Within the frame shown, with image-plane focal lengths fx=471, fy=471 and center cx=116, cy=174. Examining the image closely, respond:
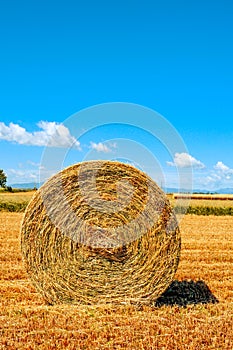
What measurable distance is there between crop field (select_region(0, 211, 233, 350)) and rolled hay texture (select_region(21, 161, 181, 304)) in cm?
28

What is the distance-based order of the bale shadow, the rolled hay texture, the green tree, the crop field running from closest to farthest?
the crop field, the rolled hay texture, the bale shadow, the green tree

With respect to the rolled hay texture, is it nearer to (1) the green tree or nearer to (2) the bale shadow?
(2) the bale shadow

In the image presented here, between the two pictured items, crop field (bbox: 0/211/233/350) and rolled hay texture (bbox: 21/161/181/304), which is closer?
crop field (bbox: 0/211/233/350)

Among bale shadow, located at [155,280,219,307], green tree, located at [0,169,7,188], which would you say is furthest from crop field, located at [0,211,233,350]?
green tree, located at [0,169,7,188]

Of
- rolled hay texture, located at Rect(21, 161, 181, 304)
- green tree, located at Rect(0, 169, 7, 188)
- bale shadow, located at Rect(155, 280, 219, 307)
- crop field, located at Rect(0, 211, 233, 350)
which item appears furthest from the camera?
green tree, located at Rect(0, 169, 7, 188)

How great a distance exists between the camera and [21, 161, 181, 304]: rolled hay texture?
6156 millimetres

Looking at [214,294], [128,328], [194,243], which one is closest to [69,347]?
[128,328]

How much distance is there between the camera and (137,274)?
619cm

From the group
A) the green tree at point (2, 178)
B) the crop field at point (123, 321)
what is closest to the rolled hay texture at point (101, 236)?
the crop field at point (123, 321)

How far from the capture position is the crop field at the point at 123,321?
4738mm

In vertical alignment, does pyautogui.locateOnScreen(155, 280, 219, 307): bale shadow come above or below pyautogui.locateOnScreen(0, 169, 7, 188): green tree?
below

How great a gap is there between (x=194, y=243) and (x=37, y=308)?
706cm

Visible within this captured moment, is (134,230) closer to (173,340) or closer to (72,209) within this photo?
(72,209)

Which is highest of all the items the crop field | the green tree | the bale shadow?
the green tree
